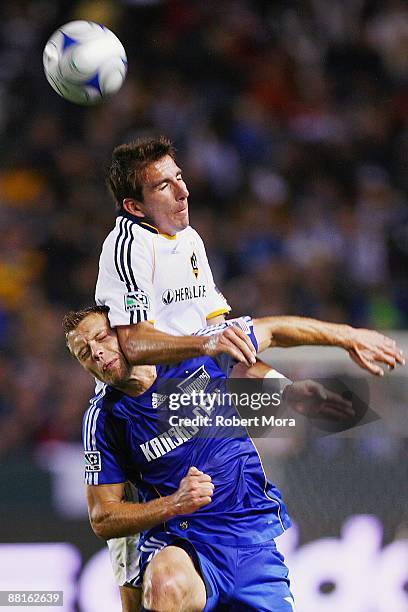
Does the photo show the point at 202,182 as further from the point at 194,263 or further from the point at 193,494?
the point at 193,494

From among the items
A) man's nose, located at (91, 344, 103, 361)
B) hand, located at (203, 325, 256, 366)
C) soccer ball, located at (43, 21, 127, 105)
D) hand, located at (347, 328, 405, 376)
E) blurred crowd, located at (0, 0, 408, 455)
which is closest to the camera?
hand, located at (203, 325, 256, 366)

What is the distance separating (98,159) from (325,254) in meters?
1.83

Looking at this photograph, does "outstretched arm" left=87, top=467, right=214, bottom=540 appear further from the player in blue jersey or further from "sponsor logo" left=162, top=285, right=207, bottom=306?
"sponsor logo" left=162, top=285, right=207, bottom=306

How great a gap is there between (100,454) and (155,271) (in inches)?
27.2

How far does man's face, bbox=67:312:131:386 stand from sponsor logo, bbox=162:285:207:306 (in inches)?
8.9

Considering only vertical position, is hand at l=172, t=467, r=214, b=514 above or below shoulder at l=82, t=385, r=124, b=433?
below

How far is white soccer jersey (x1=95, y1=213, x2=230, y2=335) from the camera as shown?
360 cm

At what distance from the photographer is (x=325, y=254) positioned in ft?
22.9

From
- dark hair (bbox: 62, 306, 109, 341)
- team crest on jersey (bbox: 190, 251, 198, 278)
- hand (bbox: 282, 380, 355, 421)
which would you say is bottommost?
hand (bbox: 282, 380, 355, 421)

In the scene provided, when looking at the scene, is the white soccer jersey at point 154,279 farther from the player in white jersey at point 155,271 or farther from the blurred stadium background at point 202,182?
the blurred stadium background at point 202,182

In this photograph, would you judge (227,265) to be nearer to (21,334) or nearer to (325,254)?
(325,254)

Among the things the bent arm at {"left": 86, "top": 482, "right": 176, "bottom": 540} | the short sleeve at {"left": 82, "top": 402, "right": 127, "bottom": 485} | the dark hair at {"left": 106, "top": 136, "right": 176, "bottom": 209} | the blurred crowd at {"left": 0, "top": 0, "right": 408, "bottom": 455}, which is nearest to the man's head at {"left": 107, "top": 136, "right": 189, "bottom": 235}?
the dark hair at {"left": 106, "top": 136, "right": 176, "bottom": 209}

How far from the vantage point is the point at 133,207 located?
3.78 meters

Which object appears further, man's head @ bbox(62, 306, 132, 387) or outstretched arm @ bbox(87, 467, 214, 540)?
man's head @ bbox(62, 306, 132, 387)
